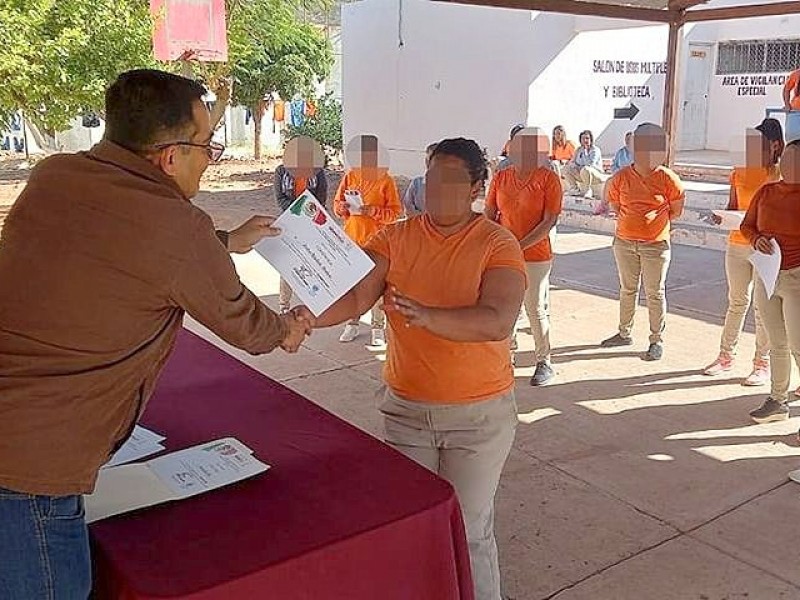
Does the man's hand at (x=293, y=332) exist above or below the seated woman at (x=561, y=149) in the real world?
below

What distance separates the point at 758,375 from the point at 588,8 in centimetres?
331

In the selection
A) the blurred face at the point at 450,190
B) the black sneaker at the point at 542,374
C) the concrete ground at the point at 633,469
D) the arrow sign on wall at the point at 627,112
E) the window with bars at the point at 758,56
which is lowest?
the concrete ground at the point at 633,469

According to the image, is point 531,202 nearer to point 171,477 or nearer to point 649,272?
point 649,272

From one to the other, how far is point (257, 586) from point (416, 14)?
16.0 m

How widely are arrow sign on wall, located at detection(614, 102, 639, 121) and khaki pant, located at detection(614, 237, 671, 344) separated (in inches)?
403

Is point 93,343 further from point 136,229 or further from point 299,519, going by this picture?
point 299,519

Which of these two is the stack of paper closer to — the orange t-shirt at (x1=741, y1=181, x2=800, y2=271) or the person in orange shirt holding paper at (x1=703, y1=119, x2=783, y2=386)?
the orange t-shirt at (x1=741, y1=181, x2=800, y2=271)

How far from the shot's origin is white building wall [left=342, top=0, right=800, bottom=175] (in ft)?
48.3

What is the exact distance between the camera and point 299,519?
71.8 inches

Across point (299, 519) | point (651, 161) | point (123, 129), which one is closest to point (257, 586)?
point (299, 519)

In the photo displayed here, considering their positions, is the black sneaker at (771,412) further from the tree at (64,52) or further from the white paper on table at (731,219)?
the tree at (64,52)

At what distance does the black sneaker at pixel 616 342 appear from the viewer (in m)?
6.36

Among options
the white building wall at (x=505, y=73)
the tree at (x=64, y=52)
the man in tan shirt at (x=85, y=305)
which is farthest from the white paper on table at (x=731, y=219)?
the white building wall at (x=505, y=73)

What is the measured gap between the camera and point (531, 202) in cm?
520
